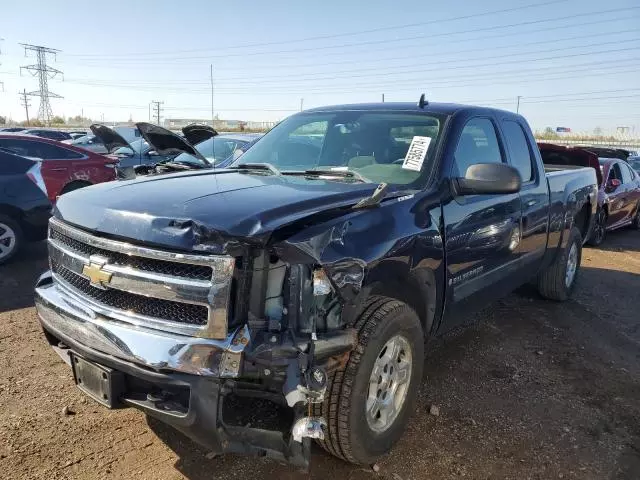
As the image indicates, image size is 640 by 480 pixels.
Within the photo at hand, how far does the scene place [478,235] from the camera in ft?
12.2

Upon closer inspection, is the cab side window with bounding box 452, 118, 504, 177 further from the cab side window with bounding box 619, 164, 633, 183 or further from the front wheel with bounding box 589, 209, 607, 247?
the cab side window with bounding box 619, 164, 633, 183

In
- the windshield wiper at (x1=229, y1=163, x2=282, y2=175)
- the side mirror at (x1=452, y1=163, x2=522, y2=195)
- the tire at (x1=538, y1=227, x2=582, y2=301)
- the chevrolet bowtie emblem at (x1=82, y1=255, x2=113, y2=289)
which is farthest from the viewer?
the tire at (x1=538, y1=227, x2=582, y2=301)

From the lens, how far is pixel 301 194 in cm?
280

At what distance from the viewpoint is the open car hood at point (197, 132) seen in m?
5.07

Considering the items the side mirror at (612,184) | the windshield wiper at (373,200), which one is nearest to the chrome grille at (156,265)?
the windshield wiper at (373,200)

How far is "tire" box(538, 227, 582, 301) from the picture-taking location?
18.8 ft

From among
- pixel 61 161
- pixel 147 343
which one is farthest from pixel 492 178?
pixel 61 161

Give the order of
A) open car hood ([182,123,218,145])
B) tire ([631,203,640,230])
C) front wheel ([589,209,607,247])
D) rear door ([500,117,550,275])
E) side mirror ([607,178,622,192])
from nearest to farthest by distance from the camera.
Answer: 1. rear door ([500,117,550,275])
2. open car hood ([182,123,218,145])
3. front wheel ([589,209,607,247])
4. side mirror ([607,178,622,192])
5. tire ([631,203,640,230])

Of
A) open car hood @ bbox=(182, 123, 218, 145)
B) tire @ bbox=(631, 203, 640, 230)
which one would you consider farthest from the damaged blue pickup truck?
tire @ bbox=(631, 203, 640, 230)

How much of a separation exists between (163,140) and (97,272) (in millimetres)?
1877

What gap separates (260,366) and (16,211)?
608 centimetres

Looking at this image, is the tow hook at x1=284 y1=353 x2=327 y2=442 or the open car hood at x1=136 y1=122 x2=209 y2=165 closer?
the tow hook at x1=284 y1=353 x2=327 y2=442

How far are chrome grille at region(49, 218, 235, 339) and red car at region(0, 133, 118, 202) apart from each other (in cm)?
607

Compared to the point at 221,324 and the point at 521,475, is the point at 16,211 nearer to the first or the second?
the point at 221,324
